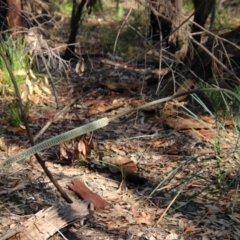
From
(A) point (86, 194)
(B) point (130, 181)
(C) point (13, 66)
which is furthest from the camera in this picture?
(C) point (13, 66)

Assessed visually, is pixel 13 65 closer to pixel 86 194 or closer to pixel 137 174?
pixel 137 174

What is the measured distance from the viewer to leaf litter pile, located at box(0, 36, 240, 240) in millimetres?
3684

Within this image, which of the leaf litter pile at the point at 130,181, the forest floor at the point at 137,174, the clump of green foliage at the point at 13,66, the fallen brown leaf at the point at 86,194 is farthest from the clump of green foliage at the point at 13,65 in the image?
the fallen brown leaf at the point at 86,194

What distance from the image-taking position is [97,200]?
3998 millimetres

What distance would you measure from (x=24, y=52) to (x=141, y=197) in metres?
2.68

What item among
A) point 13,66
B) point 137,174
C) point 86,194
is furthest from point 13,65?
point 86,194

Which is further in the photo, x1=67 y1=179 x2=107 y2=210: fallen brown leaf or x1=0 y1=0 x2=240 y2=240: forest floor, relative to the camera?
x1=67 y1=179 x2=107 y2=210: fallen brown leaf

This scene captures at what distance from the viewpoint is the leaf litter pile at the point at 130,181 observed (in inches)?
145

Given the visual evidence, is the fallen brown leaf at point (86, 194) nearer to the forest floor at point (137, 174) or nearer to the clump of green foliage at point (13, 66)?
the forest floor at point (137, 174)

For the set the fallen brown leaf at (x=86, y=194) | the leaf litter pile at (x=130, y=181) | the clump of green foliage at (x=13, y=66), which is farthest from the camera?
the clump of green foliage at (x=13, y=66)

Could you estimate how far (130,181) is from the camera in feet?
14.2

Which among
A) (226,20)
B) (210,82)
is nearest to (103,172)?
(210,82)

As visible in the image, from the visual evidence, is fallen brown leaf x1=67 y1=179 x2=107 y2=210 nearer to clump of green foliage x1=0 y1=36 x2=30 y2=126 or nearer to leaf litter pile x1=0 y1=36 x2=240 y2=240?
leaf litter pile x1=0 y1=36 x2=240 y2=240

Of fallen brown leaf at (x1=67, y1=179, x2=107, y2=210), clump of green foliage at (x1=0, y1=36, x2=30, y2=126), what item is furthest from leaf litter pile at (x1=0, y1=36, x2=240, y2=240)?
clump of green foliage at (x1=0, y1=36, x2=30, y2=126)
